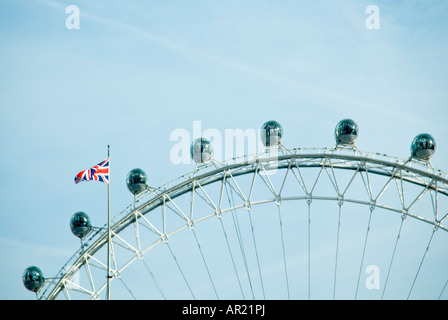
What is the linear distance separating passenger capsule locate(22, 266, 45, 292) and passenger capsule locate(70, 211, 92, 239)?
316 centimetres

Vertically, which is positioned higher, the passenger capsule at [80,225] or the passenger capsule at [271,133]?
the passenger capsule at [271,133]

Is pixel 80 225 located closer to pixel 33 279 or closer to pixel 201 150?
pixel 33 279

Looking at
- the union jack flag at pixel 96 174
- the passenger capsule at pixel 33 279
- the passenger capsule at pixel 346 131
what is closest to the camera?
the passenger capsule at pixel 346 131

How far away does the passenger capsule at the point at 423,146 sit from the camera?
125 feet

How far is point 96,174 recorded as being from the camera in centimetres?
4000

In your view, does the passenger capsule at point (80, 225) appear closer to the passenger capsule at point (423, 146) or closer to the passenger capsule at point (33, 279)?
the passenger capsule at point (33, 279)

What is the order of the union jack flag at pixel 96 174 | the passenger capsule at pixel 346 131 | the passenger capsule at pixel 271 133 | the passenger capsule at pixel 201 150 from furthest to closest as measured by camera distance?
the passenger capsule at pixel 201 150 < the union jack flag at pixel 96 174 < the passenger capsule at pixel 271 133 < the passenger capsule at pixel 346 131

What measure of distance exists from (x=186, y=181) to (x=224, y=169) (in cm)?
208

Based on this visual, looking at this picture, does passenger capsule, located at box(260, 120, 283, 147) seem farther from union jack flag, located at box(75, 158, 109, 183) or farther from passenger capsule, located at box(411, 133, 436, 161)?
union jack flag, located at box(75, 158, 109, 183)

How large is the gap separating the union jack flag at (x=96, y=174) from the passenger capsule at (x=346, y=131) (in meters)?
10.6

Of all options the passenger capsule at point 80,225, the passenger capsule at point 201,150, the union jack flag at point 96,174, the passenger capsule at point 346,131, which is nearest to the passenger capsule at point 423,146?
the passenger capsule at point 346,131

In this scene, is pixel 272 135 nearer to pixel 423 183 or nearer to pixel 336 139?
pixel 336 139
